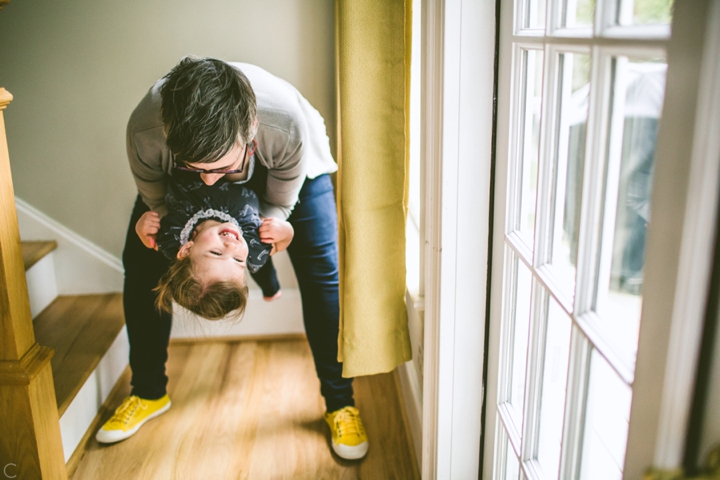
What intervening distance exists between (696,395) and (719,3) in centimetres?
36

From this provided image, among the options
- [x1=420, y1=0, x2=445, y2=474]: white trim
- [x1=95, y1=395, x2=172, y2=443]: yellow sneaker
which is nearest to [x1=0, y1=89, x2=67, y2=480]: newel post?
[x1=95, y1=395, x2=172, y2=443]: yellow sneaker

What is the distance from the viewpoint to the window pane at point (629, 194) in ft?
2.15

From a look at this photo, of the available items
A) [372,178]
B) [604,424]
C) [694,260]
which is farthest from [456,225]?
[694,260]

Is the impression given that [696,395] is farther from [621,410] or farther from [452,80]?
[452,80]

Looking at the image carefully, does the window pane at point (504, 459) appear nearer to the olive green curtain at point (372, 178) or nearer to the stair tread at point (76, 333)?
the olive green curtain at point (372, 178)

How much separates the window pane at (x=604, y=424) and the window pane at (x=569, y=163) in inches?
5.0

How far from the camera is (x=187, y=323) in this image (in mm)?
2121

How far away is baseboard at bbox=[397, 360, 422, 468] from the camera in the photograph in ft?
5.48

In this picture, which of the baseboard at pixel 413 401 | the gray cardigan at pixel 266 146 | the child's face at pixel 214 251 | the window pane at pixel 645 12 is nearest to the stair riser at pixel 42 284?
the gray cardigan at pixel 266 146

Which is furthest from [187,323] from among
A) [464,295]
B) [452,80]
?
[452,80]

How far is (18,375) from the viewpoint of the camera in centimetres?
137

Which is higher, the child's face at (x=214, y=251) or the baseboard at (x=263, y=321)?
the child's face at (x=214, y=251)

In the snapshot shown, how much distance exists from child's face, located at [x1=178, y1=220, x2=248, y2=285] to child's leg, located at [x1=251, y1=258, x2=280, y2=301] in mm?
431

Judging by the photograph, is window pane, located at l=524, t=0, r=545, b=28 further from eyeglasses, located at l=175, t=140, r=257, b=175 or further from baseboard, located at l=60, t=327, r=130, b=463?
baseboard, located at l=60, t=327, r=130, b=463
